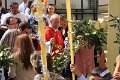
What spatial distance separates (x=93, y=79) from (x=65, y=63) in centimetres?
147

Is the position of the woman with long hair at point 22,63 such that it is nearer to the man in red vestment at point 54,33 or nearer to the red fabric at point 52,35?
the man in red vestment at point 54,33

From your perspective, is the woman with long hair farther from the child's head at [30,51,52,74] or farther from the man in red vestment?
the man in red vestment

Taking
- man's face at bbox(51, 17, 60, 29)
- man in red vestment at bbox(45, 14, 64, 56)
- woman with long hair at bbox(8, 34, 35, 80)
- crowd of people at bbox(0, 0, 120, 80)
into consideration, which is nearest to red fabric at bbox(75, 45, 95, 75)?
crowd of people at bbox(0, 0, 120, 80)

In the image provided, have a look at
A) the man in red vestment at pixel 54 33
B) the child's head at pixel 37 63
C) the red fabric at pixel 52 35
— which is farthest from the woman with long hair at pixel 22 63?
the red fabric at pixel 52 35

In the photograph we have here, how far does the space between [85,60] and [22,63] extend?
0.92 m

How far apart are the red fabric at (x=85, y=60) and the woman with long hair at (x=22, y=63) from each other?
714 mm

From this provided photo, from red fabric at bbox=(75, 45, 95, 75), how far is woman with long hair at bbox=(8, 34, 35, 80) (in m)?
0.71

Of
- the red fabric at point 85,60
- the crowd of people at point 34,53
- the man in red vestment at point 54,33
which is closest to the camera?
the crowd of people at point 34,53

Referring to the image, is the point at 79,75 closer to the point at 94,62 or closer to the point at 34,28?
the point at 94,62

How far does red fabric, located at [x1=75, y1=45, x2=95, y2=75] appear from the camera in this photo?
5580 mm

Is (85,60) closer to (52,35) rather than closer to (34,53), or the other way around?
(34,53)

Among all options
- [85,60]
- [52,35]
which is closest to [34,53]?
[85,60]

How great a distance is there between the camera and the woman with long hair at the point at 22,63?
5.82 metres

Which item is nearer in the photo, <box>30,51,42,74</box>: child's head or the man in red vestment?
<box>30,51,42,74</box>: child's head
